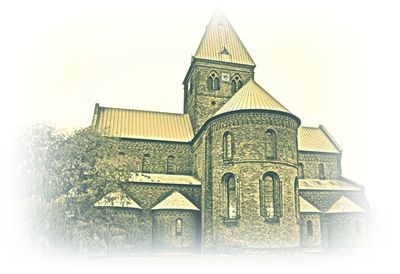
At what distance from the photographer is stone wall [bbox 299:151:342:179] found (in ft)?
133

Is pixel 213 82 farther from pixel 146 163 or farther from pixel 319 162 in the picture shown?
pixel 319 162

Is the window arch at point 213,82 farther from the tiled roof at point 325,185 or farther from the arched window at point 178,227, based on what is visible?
the arched window at point 178,227

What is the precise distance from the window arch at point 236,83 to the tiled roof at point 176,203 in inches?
514

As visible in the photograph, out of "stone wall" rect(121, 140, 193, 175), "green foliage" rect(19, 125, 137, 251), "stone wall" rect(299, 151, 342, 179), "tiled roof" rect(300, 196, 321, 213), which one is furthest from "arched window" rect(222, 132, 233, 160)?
"stone wall" rect(299, 151, 342, 179)

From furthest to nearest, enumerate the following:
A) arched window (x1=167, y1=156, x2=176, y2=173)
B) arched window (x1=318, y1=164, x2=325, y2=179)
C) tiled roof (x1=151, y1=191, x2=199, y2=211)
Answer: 1. arched window (x1=318, y1=164, x2=325, y2=179)
2. arched window (x1=167, y1=156, x2=176, y2=173)
3. tiled roof (x1=151, y1=191, x2=199, y2=211)

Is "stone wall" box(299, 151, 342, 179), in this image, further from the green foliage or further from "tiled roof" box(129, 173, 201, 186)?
the green foliage

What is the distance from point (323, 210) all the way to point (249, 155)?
14.0 m

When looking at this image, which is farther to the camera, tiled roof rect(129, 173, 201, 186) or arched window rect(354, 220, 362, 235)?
arched window rect(354, 220, 362, 235)

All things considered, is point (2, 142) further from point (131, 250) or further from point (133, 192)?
point (133, 192)

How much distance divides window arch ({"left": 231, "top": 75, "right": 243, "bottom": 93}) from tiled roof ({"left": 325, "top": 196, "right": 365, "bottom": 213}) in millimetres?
14757

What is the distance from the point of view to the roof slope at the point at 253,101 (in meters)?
28.5

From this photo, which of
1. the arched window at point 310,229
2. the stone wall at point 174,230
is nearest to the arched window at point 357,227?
the arched window at point 310,229

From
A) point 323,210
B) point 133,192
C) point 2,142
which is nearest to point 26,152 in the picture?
point 2,142

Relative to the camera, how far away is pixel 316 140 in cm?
4291
